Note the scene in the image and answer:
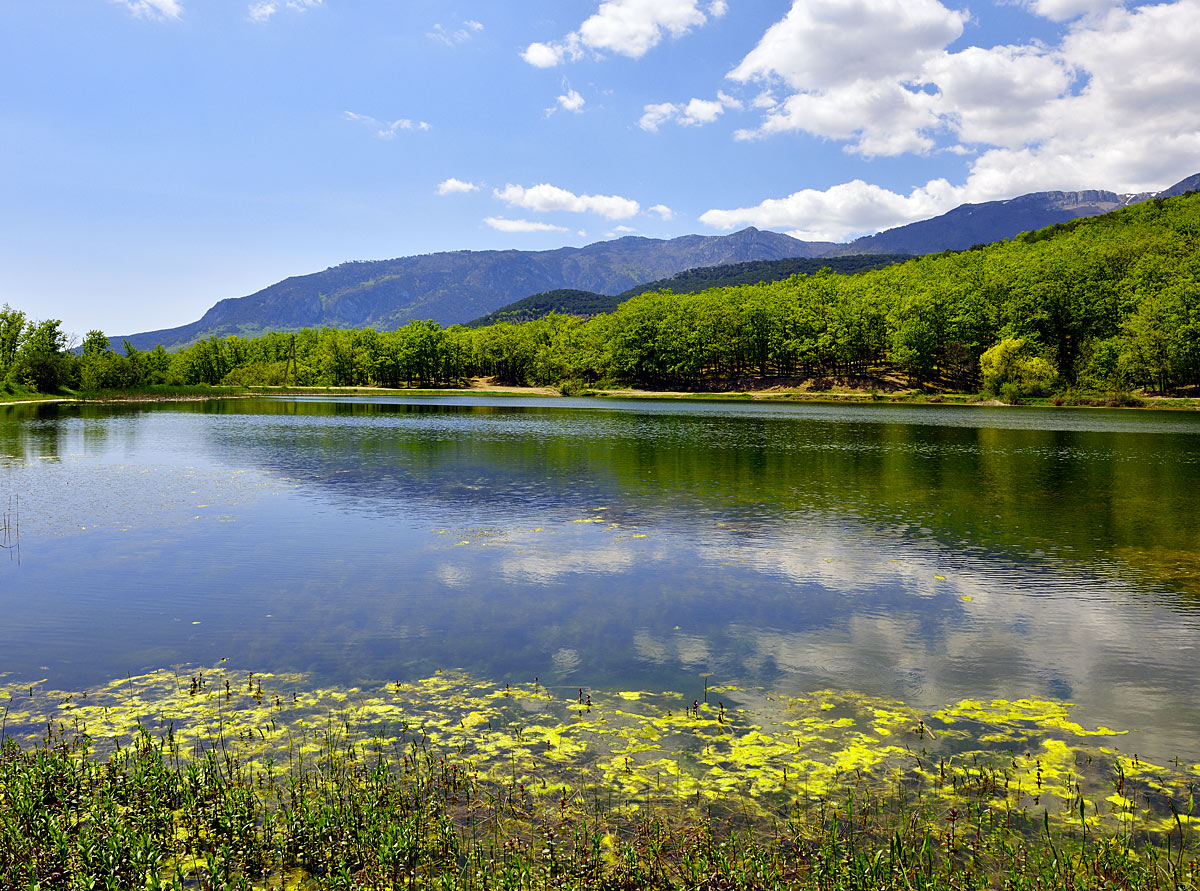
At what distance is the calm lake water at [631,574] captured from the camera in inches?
514

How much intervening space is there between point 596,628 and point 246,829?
8.46 metres

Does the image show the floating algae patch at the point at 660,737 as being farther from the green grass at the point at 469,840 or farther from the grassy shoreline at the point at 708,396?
the grassy shoreline at the point at 708,396

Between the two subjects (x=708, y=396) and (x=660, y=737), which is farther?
(x=708, y=396)

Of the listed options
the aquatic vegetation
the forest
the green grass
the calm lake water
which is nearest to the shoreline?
the forest

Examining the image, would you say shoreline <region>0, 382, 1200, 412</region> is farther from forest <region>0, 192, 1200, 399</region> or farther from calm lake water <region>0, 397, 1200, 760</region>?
calm lake water <region>0, 397, 1200, 760</region>

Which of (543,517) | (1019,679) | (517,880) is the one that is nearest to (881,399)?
(543,517)

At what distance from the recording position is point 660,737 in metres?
10.2

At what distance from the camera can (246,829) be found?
761cm

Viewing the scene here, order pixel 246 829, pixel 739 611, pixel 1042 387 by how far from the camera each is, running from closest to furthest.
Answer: pixel 246 829
pixel 739 611
pixel 1042 387

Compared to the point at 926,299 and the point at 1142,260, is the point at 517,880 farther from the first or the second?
the point at 1142,260

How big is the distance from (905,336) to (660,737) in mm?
136946

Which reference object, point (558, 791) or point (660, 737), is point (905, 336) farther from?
point (558, 791)

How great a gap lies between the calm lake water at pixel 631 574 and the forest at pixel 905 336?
8552cm

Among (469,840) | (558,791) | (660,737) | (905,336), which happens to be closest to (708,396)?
(905,336)
